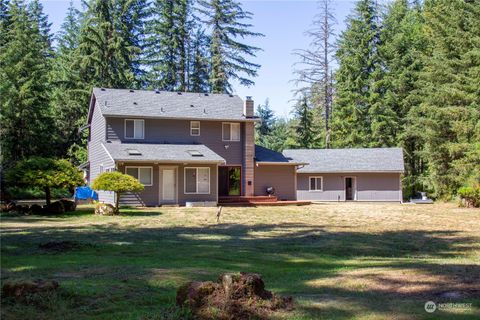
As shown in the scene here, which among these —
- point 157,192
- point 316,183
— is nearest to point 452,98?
point 316,183

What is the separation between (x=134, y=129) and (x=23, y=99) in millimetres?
12958

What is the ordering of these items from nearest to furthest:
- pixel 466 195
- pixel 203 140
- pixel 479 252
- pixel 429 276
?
pixel 429 276 < pixel 479 252 < pixel 466 195 < pixel 203 140

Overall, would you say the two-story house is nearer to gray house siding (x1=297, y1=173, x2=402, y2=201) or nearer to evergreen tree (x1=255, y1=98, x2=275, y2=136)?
gray house siding (x1=297, y1=173, x2=402, y2=201)

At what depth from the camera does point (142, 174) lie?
26828 mm

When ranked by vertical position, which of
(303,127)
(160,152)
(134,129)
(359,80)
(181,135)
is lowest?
(160,152)

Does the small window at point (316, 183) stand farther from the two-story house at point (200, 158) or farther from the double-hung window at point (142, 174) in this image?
the double-hung window at point (142, 174)

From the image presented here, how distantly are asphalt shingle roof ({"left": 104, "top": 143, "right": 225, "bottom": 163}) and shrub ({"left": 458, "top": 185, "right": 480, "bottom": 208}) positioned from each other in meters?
13.9

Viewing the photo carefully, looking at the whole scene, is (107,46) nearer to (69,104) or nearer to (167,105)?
(69,104)

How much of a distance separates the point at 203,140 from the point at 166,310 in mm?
24981

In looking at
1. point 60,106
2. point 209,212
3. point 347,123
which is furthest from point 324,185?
point 60,106

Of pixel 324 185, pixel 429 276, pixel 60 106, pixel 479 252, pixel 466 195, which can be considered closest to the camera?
pixel 429 276

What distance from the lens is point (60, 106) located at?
42031 mm

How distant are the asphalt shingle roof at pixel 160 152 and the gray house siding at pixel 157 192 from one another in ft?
1.85

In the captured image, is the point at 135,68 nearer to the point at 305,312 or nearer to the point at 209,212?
the point at 209,212
